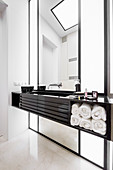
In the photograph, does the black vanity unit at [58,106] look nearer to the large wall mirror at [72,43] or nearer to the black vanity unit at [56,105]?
the black vanity unit at [56,105]

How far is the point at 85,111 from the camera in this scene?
113cm

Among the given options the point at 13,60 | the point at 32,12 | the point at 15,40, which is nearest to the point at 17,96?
the point at 13,60

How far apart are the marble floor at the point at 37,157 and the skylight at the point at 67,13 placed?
203 cm

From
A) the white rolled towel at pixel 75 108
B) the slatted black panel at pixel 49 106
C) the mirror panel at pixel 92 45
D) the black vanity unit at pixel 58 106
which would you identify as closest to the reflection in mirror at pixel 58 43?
the mirror panel at pixel 92 45

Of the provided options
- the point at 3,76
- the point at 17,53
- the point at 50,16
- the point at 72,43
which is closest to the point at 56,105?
the point at 72,43

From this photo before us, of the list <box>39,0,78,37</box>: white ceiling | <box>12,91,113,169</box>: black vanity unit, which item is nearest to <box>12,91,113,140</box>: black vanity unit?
<box>12,91,113,169</box>: black vanity unit

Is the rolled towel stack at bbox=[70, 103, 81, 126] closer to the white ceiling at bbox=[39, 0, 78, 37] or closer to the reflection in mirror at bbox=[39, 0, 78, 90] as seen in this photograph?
the reflection in mirror at bbox=[39, 0, 78, 90]

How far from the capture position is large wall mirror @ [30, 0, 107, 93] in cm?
157

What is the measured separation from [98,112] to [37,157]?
130cm

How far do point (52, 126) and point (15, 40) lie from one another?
1.88 metres

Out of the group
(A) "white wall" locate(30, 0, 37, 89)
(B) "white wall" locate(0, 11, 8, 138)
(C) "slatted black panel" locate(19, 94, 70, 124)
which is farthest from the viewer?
(A) "white wall" locate(30, 0, 37, 89)

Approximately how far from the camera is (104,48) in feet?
4.92

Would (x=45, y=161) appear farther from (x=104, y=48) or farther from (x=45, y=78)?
(x=104, y=48)

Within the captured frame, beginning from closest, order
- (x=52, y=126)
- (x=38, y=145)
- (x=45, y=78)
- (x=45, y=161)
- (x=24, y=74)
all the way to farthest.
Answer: (x=45, y=161), (x=38, y=145), (x=52, y=126), (x=45, y=78), (x=24, y=74)
